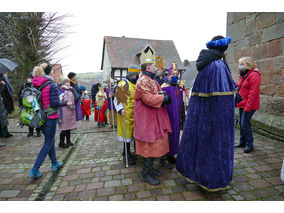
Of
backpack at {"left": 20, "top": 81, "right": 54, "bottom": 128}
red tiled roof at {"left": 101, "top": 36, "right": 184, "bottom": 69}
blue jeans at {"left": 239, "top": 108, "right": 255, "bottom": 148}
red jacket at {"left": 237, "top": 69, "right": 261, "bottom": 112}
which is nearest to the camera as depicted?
backpack at {"left": 20, "top": 81, "right": 54, "bottom": 128}

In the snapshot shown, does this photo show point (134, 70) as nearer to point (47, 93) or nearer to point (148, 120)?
point (148, 120)

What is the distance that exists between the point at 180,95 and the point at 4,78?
5.55 m

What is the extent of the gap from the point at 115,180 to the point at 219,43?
258 centimetres

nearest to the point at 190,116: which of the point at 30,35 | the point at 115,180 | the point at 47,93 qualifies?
the point at 115,180

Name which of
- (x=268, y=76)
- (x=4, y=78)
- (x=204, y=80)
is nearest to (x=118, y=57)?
(x=4, y=78)

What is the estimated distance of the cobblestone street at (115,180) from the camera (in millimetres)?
2518

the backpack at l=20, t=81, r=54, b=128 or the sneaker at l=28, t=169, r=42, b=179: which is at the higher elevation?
the backpack at l=20, t=81, r=54, b=128

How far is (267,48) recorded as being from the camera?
16.3ft

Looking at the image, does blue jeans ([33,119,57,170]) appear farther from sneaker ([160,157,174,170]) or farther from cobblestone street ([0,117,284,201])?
sneaker ([160,157,174,170])

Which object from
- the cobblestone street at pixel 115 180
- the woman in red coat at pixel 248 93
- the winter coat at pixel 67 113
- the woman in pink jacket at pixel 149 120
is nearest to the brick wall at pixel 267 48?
the cobblestone street at pixel 115 180

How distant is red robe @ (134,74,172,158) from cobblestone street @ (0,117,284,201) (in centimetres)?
58

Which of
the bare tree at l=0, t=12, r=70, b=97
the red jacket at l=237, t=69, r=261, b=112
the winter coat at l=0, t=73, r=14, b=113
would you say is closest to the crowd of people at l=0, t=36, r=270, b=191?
the red jacket at l=237, t=69, r=261, b=112

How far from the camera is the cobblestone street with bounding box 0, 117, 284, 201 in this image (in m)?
2.52

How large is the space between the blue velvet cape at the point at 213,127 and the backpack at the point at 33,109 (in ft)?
7.93
